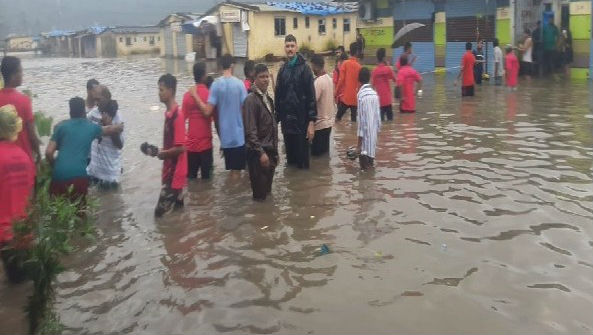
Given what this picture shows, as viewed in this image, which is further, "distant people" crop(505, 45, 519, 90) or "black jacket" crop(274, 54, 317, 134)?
"distant people" crop(505, 45, 519, 90)

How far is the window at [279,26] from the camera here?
4106cm

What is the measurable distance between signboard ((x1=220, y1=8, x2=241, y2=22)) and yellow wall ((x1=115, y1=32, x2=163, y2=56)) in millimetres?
25056

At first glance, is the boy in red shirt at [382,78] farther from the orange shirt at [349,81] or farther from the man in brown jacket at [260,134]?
the man in brown jacket at [260,134]

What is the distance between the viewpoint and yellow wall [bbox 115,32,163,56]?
209 ft

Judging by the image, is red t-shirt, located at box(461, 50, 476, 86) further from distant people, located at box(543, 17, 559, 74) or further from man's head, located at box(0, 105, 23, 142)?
man's head, located at box(0, 105, 23, 142)

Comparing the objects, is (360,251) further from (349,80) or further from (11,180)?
(349,80)

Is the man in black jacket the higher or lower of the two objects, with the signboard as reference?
lower

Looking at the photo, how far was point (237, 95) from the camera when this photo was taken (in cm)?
778

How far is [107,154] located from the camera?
785 cm

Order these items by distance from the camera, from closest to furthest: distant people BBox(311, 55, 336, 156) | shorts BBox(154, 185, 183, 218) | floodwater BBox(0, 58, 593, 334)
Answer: floodwater BBox(0, 58, 593, 334) → shorts BBox(154, 185, 183, 218) → distant people BBox(311, 55, 336, 156)

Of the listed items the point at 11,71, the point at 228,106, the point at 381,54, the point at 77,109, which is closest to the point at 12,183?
the point at 77,109

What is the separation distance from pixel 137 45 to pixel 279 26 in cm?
2876

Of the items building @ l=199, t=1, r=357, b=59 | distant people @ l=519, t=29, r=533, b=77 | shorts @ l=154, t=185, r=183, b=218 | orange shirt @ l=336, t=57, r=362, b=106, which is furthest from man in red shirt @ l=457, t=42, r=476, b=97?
building @ l=199, t=1, r=357, b=59

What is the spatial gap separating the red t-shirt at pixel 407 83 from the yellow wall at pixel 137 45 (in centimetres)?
5483
